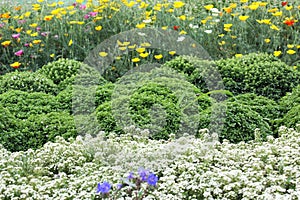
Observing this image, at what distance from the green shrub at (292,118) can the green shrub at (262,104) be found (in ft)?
0.51

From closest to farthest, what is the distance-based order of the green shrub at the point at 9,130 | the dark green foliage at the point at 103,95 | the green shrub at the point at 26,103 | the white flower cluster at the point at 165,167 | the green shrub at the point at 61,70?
the white flower cluster at the point at 165,167 < the green shrub at the point at 9,130 < the green shrub at the point at 26,103 < the dark green foliage at the point at 103,95 < the green shrub at the point at 61,70

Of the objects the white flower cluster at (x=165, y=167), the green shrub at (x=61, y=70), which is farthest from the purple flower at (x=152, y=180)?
the green shrub at (x=61, y=70)

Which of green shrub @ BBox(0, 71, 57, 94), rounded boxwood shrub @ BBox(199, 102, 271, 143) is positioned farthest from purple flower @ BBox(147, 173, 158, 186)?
green shrub @ BBox(0, 71, 57, 94)

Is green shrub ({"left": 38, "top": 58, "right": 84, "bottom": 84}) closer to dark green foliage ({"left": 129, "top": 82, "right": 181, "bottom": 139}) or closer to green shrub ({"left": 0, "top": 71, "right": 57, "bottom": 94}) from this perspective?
green shrub ({"left": 0, "top": 71, "right": 57, "bottom": 94})

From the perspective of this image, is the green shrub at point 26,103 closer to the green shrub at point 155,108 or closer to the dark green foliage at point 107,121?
the green shrub at point 155,108

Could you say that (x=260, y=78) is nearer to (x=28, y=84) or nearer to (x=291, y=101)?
(x=291, y=101)

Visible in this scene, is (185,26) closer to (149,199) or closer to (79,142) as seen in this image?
(79,142)

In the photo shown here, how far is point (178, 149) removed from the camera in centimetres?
394

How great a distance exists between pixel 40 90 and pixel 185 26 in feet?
7.18

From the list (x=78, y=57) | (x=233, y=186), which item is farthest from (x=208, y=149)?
(x=78, y=57)

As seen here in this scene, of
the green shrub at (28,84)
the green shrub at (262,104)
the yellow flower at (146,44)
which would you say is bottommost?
the green shrub at (28,84)

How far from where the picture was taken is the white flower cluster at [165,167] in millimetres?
3389

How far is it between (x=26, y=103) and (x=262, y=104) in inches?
83.1

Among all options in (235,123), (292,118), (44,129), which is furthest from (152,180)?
(292,118)
